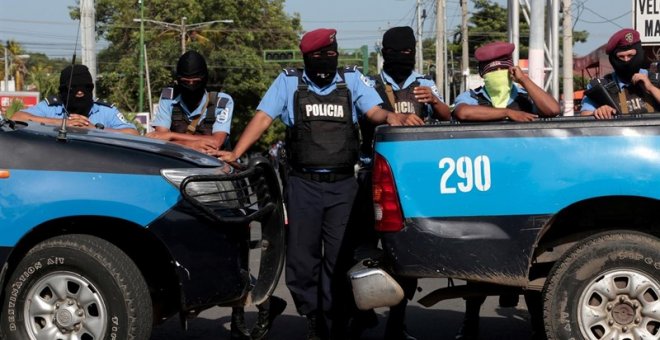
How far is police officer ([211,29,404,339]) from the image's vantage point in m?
6.43

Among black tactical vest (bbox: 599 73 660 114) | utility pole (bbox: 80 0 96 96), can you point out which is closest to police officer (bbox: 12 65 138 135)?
black tactical vest (bbox: 599 73 660 114)

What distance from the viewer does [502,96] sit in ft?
21.9

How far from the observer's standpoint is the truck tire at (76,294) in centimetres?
527

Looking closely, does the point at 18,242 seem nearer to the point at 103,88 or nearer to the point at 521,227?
the point at 521,227

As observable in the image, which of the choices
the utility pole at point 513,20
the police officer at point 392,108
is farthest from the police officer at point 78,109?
the utility pole at point 513,20

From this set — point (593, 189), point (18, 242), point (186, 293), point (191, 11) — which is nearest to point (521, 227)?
point (593, 189)

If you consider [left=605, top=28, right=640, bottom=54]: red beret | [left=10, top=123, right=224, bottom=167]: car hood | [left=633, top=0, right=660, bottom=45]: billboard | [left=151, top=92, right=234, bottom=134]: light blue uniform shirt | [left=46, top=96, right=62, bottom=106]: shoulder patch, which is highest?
[left=633, top=0, right=660, bottom=45]: billboard

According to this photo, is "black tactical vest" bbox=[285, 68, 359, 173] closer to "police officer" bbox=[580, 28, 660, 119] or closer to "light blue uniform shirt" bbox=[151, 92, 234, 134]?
"light blue uniform shirt" bbox=[151, 92, 234, 134]

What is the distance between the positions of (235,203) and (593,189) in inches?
74.8

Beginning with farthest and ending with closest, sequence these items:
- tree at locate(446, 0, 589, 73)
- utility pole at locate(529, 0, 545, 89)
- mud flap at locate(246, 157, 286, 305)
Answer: tree at locate(446, 0, 589, 73) → utility pole at locate(529, 0, 545, 89) → mud flap at locate(246, 157, 286, 305)

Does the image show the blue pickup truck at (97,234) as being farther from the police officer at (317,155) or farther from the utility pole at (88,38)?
the utility pole at (88,38)

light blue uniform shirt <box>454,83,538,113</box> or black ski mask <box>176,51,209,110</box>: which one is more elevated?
black ski mask <box>176,51,209,110</box>

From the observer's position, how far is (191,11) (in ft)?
196

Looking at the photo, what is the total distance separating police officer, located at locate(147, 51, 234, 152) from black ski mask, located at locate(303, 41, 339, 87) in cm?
78
